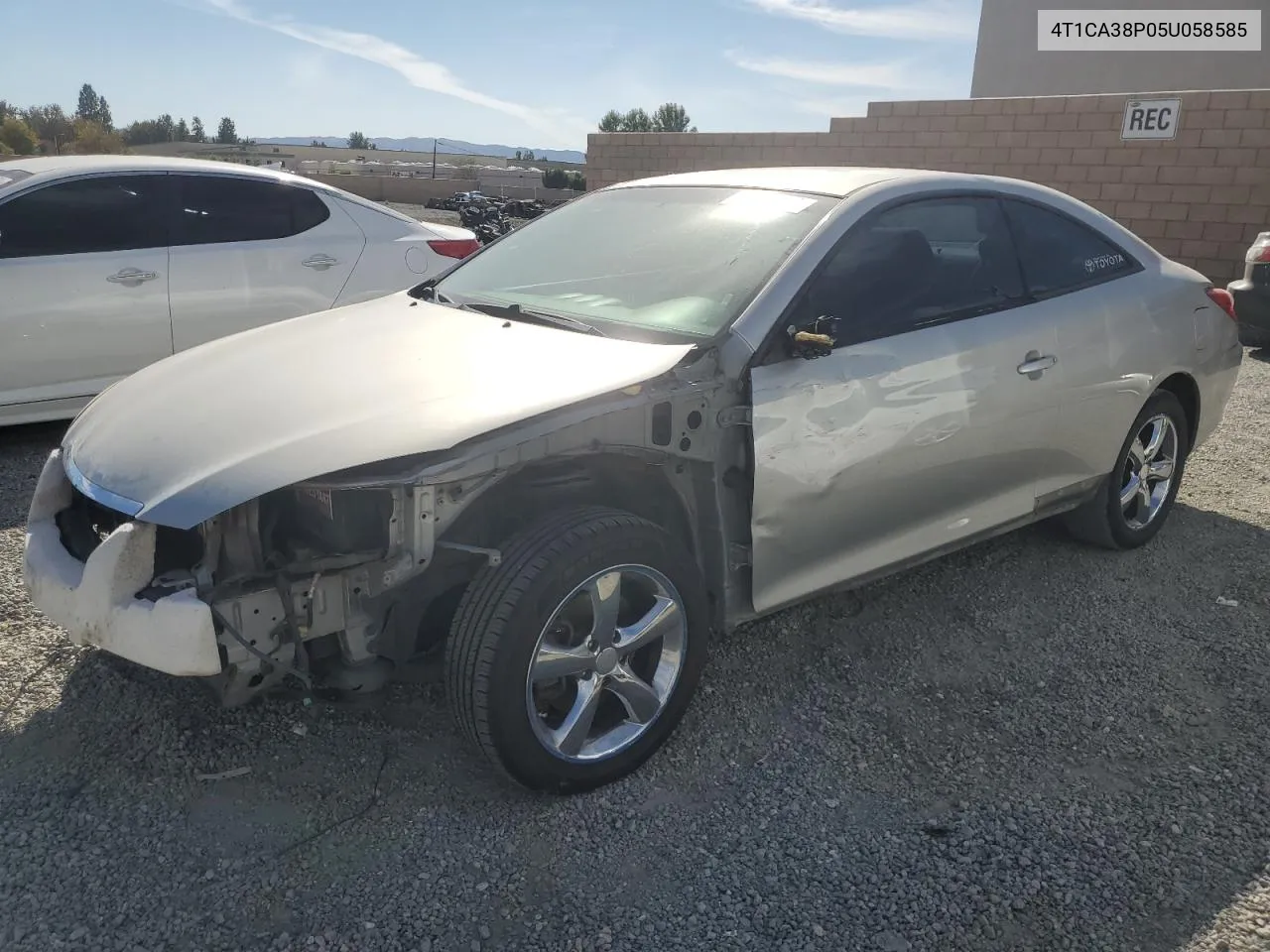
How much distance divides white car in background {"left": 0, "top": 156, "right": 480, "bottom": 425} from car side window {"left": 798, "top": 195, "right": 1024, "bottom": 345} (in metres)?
2.27

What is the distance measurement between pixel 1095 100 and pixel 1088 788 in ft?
37.9

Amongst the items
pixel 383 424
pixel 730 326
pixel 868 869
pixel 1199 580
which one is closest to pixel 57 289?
pixel 383 424

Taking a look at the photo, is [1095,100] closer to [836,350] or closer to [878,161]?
[878,161]

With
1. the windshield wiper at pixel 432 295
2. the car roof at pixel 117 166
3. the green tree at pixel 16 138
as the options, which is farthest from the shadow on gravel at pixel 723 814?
the green tree at pixel 16 138

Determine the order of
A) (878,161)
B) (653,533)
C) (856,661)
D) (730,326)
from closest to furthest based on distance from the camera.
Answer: (653,533) → (730,326) → (856,661) → (878,161)

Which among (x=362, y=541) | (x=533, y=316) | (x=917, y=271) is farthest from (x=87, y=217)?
(x=917, y=271)

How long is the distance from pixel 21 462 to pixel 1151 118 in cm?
1193

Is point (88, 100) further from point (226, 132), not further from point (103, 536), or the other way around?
point (103, 536)

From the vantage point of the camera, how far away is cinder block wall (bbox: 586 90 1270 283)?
444 inches

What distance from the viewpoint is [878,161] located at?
14.2 metres

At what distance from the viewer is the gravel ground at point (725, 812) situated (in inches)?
93.2

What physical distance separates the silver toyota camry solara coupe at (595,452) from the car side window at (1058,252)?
0.06ft

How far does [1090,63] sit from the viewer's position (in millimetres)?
20203

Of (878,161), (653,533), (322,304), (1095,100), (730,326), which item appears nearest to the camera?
(653,533)
